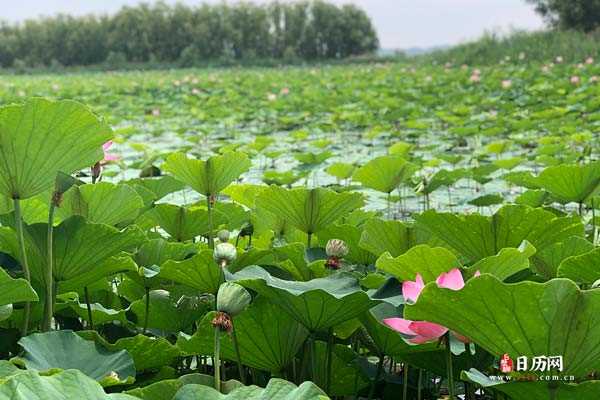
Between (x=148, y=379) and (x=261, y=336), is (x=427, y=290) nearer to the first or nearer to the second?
(x=261, y=336)

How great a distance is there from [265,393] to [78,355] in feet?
0.85

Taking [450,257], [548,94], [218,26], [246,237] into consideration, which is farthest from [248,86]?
[218,26]

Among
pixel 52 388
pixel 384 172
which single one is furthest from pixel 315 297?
pixel 384 172

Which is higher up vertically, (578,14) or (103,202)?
(578,14)

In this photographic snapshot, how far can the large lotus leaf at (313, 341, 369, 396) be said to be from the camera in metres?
0.85

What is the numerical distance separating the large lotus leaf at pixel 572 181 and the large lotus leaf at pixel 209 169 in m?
0.56

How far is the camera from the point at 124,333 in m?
0.94

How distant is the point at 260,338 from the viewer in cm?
79

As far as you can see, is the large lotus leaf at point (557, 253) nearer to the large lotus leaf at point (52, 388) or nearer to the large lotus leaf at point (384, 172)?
the large lotus leaf at point (52, 388)

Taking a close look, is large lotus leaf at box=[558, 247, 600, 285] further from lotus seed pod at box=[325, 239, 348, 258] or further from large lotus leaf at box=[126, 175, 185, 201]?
large lotus leaf at box=[126, 175, 185, 201]

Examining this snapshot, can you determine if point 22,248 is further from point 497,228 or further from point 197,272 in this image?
point 497,228

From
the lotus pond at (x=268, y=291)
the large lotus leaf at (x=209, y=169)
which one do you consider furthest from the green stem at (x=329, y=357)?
the large lotus leaf at (x=209, y=169)

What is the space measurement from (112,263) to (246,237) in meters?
0.51

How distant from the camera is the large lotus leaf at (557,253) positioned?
0.87 metres
